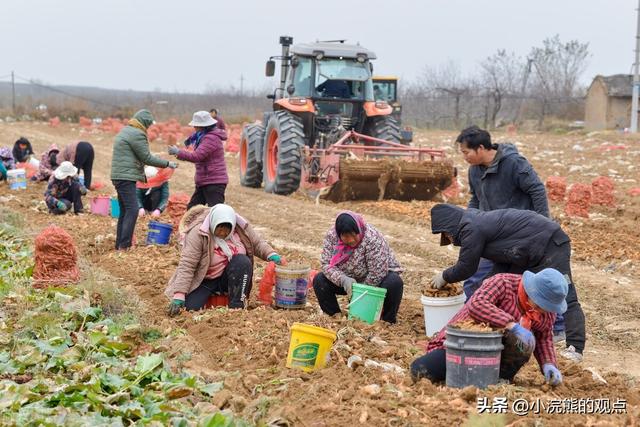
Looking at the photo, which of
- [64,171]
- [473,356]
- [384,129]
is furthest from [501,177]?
[384,129]

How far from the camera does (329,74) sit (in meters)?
15.4

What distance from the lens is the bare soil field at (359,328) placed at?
4.49m

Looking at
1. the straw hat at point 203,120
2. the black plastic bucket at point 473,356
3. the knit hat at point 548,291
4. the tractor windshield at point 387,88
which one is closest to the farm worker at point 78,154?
the straw hat at point 203,120

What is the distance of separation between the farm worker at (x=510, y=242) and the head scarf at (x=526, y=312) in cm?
95

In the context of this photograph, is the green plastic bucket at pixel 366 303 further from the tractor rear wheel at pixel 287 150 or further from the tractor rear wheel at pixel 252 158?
the tractor rear wheel at pixel 252 158

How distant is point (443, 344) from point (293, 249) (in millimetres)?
5791

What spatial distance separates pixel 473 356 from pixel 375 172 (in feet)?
30.2

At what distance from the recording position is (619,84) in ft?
143

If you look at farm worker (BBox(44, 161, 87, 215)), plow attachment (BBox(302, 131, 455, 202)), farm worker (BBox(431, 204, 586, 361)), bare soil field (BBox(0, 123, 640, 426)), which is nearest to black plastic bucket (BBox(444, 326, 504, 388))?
bare soil field (BBox(0, 123, 640, 426))

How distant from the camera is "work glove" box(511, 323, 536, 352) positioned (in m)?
4.62

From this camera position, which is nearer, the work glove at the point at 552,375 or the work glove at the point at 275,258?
the work glove at the point at 552,375

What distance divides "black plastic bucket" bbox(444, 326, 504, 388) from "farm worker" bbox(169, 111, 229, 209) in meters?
5.39

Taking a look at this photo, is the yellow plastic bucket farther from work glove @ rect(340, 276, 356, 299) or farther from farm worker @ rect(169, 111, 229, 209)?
farm worker @ rect(169, 111, 229, 209)

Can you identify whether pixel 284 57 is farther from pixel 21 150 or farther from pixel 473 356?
pixel 473 356
